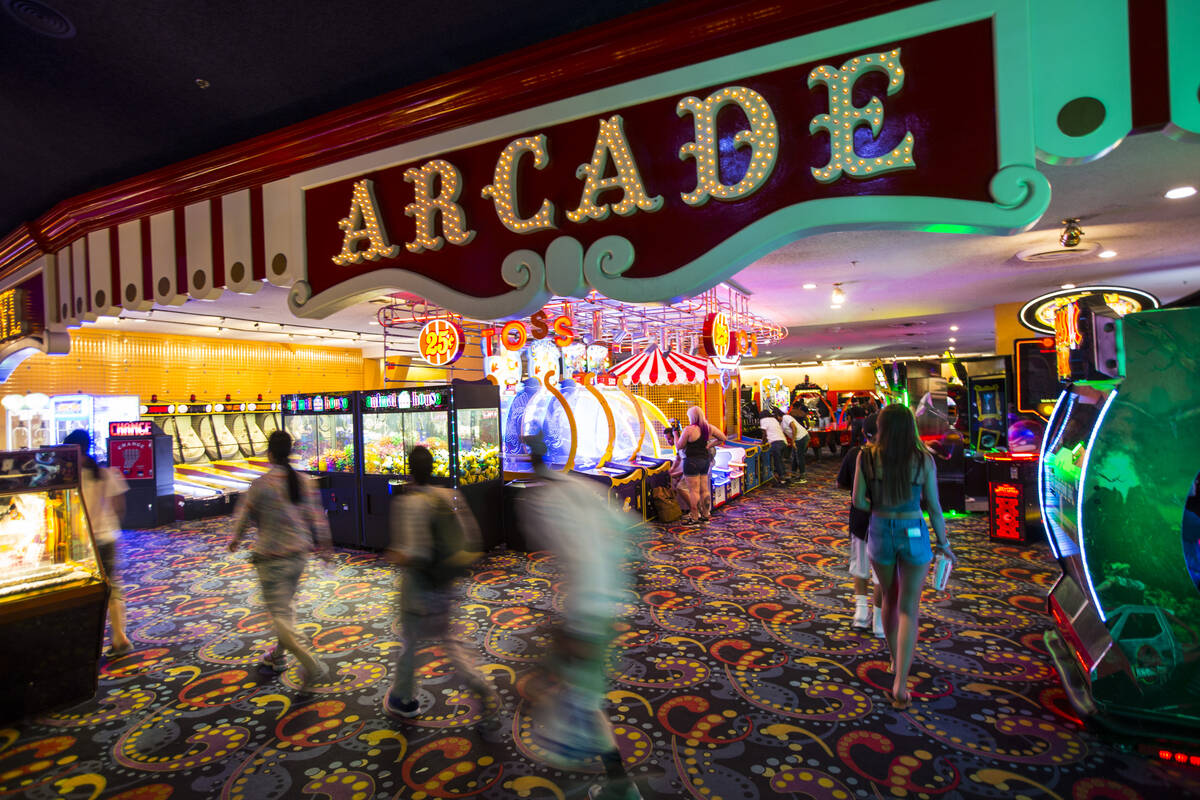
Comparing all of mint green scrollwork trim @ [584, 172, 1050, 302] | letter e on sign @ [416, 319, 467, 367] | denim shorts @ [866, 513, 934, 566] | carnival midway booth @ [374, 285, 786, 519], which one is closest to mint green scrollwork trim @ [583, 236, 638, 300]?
mint green scrollwork trim @ [584, 172, 1050, 302]

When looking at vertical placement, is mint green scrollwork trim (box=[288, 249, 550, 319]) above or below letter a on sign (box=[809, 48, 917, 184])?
below

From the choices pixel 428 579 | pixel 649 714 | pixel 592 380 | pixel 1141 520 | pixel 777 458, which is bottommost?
pixel 649 714

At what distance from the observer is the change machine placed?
802 cm

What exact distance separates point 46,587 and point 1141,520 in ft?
Answer: 17.6

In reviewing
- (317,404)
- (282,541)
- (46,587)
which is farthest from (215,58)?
(317,404)

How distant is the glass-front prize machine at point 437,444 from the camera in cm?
582

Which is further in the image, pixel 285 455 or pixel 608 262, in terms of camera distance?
pixel 285 455

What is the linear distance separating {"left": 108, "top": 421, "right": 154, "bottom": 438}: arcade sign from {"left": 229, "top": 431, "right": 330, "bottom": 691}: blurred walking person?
6.34 metres

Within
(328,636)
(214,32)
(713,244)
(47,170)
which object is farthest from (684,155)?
(328,636)

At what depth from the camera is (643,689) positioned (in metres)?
3.11

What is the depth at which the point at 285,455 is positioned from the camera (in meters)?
3.42

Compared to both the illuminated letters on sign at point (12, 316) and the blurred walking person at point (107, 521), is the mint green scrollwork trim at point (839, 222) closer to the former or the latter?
the blurred walking person at point (107, 521)

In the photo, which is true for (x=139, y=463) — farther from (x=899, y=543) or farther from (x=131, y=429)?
(x=899, y=543)

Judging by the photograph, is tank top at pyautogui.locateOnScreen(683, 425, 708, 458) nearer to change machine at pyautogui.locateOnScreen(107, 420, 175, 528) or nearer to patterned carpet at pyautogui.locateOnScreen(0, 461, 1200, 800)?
patterned carpet at pyautogui.locateOnScreen(0, 461, 1200, 800)
